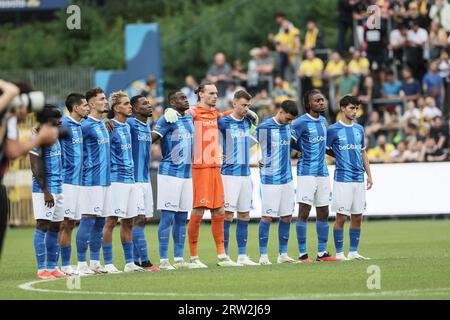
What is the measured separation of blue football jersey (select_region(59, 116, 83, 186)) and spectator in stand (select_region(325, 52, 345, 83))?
1789 cm

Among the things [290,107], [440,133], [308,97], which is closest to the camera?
[290,107]

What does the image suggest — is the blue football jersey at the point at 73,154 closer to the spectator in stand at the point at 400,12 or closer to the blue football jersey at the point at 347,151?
the blue football jersey at the point at 347,151

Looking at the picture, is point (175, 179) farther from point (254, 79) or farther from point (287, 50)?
point (287, 50)

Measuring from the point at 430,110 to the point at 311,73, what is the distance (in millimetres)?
3988

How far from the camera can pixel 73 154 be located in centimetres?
1645

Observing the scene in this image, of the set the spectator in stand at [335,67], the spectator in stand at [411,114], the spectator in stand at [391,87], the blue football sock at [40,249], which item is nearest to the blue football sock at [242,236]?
the blue football sock at [40,249]

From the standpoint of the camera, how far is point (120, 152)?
1683 centimetres

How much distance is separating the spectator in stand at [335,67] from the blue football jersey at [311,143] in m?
15.7

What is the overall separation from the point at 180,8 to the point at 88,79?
48.5ft

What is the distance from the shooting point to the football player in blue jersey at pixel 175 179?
16891mm

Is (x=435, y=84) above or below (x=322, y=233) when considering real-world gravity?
above

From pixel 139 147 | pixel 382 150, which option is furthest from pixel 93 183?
pixel 382 150

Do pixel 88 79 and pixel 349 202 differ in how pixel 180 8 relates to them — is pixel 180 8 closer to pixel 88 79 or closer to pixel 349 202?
pixel 88 79

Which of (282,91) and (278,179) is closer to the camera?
(278,179)
